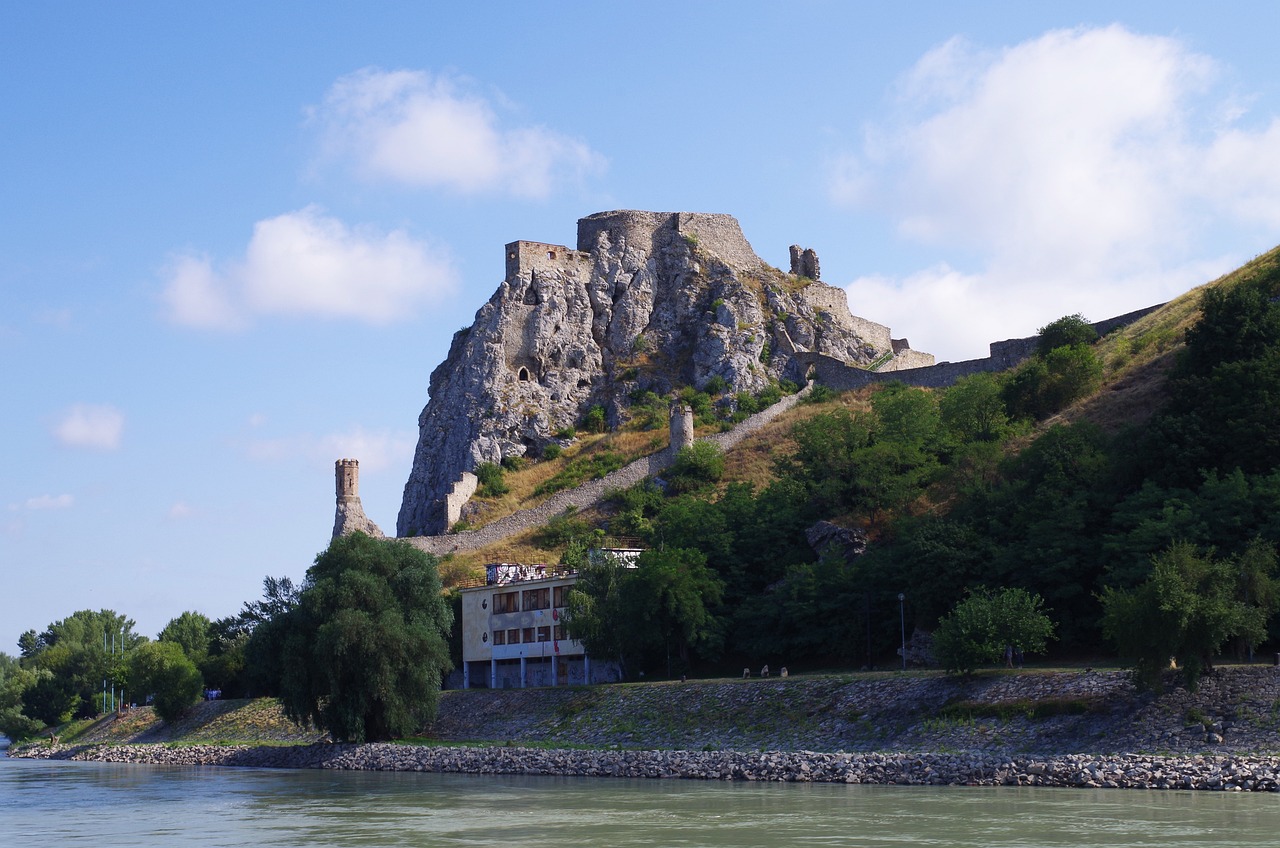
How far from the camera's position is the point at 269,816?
30.4m

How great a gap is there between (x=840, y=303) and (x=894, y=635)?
5699 centimetres

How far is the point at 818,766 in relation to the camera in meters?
34.4

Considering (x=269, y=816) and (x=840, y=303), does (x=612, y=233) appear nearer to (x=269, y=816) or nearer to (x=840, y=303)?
(x=840, y=303)

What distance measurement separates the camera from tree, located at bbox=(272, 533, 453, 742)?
4706 cm

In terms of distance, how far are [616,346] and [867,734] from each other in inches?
2355

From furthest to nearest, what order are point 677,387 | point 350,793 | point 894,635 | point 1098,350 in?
point 677,387 < point 1098,350 < point 894,635 < point 350,793

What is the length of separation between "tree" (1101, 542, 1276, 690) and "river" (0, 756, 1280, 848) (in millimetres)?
5466

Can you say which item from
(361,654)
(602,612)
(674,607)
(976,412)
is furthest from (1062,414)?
(361,654)

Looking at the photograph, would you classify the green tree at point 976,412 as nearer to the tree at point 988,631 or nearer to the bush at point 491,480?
the tree at point 988,631

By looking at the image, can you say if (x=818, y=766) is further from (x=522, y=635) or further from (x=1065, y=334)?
(x=1065, y=334)

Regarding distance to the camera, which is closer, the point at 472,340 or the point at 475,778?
the point at 475,778

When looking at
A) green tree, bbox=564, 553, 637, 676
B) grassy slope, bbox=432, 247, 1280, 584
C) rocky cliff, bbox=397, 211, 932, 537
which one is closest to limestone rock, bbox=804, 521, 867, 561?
green tree, bbox=564, 553, 637, 676

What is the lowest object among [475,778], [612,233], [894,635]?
[475,778]

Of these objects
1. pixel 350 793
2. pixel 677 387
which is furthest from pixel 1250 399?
pixel 677 387
